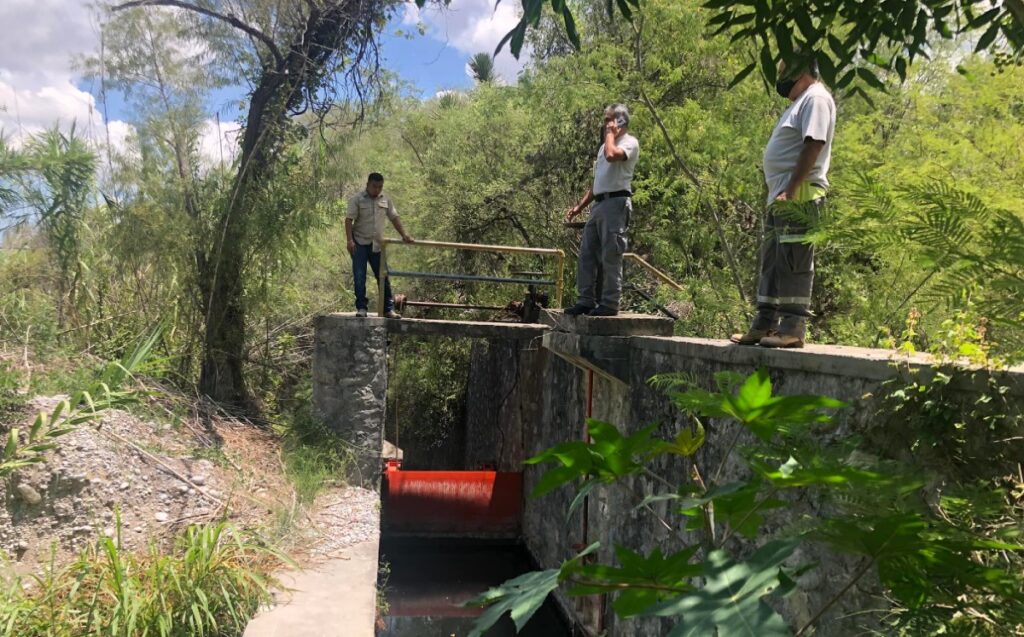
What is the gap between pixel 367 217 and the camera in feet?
21.2

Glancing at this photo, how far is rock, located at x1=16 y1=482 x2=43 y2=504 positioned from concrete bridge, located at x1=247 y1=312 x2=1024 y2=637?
161 cm

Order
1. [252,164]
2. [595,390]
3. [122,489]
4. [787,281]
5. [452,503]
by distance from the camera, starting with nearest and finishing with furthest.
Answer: [787,281]
[122,489]
[595,390]
[252,164]
[452,503]

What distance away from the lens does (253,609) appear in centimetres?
379

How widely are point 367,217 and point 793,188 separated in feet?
14.0

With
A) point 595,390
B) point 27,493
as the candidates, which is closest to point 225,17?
point 27,493

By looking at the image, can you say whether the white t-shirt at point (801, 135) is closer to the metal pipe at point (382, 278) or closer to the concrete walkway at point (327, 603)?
the concrete walkway at point (327, 603)

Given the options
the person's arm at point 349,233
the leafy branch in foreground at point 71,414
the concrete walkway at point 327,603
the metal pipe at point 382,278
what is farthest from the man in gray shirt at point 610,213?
the leafy branch in foreground at point 71,414

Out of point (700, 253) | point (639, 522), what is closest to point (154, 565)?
point (639, 522)

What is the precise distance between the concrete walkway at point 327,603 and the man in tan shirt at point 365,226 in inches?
105

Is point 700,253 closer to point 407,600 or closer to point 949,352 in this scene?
point 407,600

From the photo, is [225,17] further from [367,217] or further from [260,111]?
[367,217]

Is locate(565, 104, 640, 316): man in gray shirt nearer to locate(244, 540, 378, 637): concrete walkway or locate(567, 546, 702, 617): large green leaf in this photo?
locate(244, 540, 378, 637): concrete walkway

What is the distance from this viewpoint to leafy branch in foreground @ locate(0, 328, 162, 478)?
13.4ft

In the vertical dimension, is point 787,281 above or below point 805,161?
below
